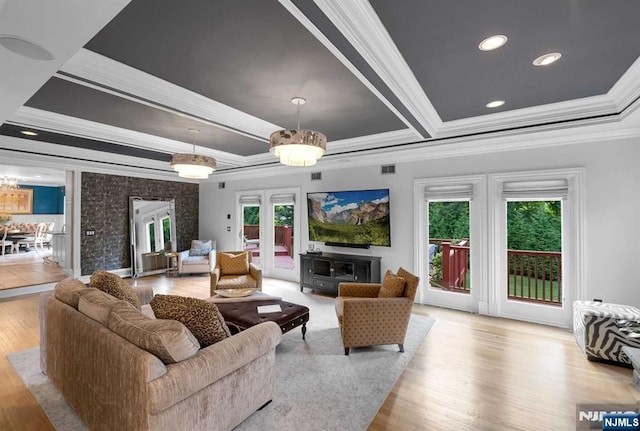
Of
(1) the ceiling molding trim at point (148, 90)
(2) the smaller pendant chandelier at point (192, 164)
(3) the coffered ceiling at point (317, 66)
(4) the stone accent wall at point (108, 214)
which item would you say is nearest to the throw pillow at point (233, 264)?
(2) the smaller pendant chandelier at point (192, 164)

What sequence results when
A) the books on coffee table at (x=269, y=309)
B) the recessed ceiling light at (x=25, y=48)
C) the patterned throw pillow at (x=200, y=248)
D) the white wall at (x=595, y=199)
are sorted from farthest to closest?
the patterned throw pillow at (x=200, y=248)
the white wall at (x=595, y=199)
the books on coffee table at (x=269, y=309)
the recessed ceiling light at (x=25, y=48)

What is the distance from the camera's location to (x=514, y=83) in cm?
272

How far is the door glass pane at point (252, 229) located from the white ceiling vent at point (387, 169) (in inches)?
132

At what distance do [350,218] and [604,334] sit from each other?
360 centimetres

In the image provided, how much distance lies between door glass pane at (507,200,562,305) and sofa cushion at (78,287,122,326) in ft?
15.8

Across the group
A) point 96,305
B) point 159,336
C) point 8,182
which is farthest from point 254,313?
point 8,182

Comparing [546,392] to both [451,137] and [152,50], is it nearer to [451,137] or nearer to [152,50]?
[451,137]

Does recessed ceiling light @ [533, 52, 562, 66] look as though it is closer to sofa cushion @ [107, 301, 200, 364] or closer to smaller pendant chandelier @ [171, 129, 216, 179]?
sofa cushion @ [107, 301, 200, 364]

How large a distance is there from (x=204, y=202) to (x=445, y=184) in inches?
250

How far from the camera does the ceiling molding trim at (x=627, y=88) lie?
8.09 feet

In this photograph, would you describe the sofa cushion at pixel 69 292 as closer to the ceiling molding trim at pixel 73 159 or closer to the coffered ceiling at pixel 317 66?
the coffered ceiling at pixel 317 66

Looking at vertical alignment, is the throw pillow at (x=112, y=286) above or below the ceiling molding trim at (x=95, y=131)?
below

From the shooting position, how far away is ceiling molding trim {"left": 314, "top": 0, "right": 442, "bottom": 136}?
1671 millimetres

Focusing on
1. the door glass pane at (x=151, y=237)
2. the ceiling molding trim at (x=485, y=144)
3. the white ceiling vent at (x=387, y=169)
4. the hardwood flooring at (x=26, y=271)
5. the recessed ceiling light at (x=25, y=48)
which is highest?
the ceiling molding trim at (x=485, y=144)
